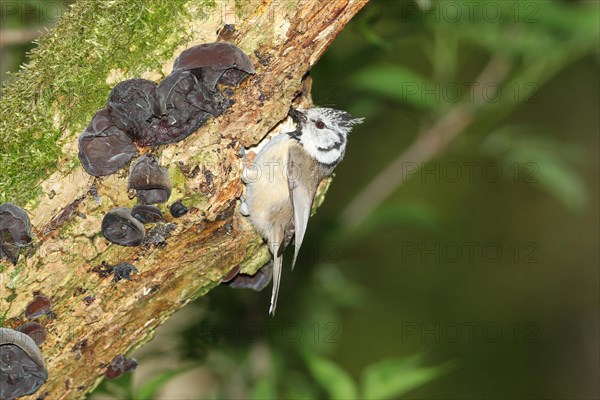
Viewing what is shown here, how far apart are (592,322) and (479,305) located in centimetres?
149

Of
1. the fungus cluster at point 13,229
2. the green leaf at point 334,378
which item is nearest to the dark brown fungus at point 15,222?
the fungus cluster at point 13,229

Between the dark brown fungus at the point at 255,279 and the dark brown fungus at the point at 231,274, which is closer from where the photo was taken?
the dark brown fungus at the point at 231,274

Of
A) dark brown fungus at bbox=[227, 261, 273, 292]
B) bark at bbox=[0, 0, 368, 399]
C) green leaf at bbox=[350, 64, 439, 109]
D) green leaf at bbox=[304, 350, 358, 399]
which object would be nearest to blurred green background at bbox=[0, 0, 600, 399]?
green leaf at bbox=[350, 64, 439, 109]

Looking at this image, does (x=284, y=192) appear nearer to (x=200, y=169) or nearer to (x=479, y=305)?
(x=200, y=169)

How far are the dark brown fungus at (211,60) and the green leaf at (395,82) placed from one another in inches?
63.8

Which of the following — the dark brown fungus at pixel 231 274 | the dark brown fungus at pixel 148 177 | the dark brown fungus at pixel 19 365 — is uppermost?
the dark brown fungus at pixel 148 177

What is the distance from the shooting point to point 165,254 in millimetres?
2900

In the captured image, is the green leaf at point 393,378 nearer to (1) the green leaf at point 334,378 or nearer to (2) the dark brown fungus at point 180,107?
(1) the green leaf at point 334,378

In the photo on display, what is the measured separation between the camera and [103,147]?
268cm

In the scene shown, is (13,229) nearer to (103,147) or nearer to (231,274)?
(103,147)

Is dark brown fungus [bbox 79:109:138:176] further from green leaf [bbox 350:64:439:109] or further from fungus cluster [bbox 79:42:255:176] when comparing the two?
green leaf [bbox 350:64:439:109]

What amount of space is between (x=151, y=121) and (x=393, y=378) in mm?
1769

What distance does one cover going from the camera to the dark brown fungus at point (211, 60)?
265 cm

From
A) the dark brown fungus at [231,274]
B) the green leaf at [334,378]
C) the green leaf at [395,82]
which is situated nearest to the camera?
the dark brown fungus at [231,274]
